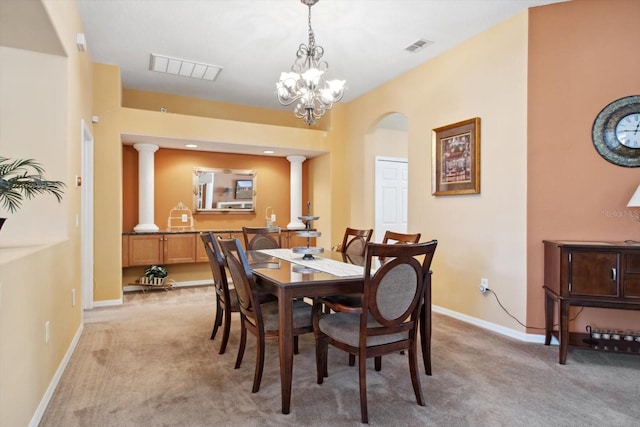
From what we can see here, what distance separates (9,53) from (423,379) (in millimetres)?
3572

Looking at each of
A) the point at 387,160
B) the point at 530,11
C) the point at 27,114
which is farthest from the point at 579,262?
the point at 27,114

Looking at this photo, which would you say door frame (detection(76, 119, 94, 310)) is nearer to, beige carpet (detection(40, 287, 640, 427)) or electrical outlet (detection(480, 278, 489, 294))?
beige carpet (detection(40, 287, 640, 427))

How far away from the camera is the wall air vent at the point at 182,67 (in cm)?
425

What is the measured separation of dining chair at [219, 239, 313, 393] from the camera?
224 cm

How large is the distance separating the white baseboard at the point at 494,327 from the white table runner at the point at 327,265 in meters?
1.75

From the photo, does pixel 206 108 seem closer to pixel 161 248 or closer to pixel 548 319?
pixel 161 248

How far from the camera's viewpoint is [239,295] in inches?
99.6

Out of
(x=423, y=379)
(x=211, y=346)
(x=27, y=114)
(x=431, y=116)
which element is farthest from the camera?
(x=431, y=116)

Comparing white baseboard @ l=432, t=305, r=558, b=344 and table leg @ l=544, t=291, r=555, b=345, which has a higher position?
table leg @ l=544, t=291, r=555, b=345

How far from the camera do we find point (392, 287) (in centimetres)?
196

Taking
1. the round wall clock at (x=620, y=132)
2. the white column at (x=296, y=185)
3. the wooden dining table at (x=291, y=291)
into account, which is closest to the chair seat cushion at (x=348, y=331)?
the wooden dining table at (x=291, y=291)

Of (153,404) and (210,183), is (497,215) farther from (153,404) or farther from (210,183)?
(210,183)

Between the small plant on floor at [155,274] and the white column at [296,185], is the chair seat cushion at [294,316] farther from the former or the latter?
the white column at [296,185]

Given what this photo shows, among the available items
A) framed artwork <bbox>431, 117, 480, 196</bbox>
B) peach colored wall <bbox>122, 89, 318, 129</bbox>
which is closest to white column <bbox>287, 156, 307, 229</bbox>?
peach colored wall <bbox>122, 89, 318, 129</bbox>
